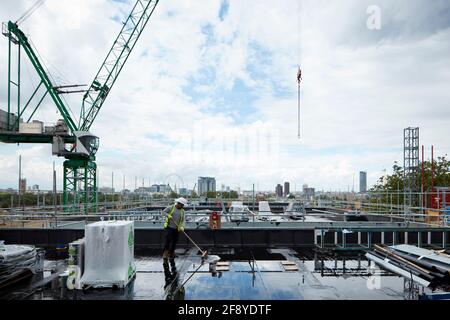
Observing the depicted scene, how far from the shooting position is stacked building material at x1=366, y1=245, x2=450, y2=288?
6.24m

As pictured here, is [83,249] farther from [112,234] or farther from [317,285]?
[317,285]

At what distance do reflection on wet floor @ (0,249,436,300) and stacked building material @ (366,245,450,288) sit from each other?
0.25 m

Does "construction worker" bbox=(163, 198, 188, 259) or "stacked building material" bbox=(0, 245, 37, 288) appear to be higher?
"construction worker" bbox=(163, 198, 188, 259)

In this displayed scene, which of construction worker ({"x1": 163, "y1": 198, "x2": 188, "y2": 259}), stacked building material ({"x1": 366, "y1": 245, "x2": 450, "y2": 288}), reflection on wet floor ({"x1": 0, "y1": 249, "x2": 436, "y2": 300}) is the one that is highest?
construction worker ({"x1": 163, "y1": 198, "x2": 188, "y2": 259})

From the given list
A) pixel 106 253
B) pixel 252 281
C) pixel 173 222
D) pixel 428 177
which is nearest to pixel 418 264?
pixel 252 281

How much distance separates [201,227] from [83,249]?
542 cm

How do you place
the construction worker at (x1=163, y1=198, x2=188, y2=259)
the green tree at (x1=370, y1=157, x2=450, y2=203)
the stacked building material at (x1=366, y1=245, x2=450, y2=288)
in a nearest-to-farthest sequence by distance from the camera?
the stacked building material at (x1=366, y1=245, x2=450, y2=288)
the construction worker at (x1=163, y1=198, x2=188, y2=259)
the green tree at (x1=370, y1=157, x2=450, y2=203)

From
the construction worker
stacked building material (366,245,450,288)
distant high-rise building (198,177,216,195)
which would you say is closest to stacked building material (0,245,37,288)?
the construction worker

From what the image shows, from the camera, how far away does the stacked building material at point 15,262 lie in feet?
21.0

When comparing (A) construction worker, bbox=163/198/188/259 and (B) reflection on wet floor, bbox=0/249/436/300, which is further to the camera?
(A) construction worker, bbox=163/198/188/259

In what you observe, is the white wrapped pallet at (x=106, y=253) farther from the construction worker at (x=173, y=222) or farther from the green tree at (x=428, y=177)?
the green tree at (x=428, y=177)

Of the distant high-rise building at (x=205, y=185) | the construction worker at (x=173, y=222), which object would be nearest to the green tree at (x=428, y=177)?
the distant high-rise building at (x=205, y=185)

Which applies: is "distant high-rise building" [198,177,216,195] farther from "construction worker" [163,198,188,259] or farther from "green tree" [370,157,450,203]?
"construction worker" [163,198,188,259]

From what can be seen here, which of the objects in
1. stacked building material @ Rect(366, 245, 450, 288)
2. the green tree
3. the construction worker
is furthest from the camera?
the green tree
